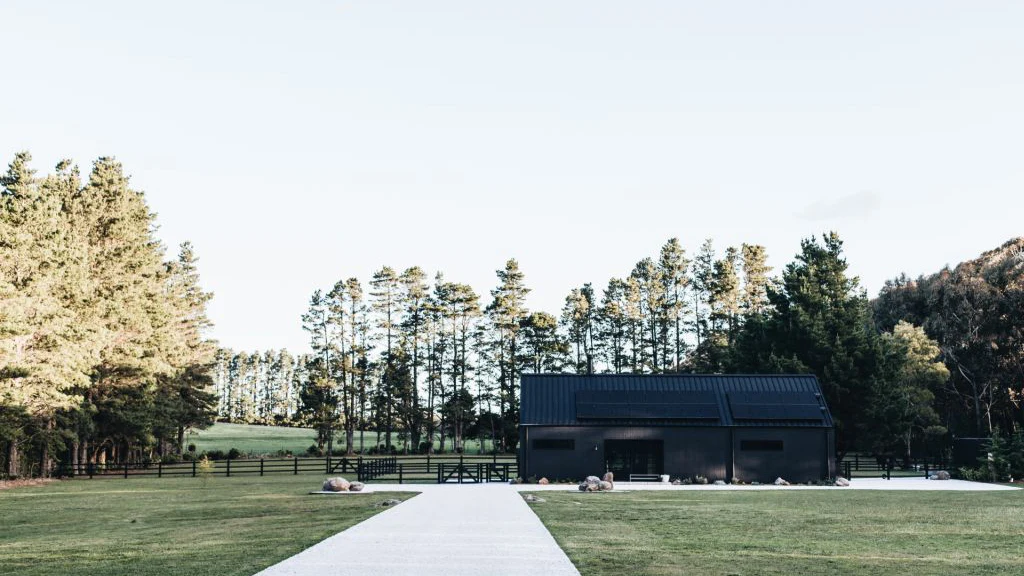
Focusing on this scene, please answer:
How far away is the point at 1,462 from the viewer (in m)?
41.3

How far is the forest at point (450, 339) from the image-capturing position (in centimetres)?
3953

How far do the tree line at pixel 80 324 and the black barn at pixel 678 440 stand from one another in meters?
21.7

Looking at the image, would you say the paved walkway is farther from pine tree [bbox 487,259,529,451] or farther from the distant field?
the distant field

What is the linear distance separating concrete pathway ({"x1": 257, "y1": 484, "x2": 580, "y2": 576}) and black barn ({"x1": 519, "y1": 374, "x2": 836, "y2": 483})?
16939 millimetres

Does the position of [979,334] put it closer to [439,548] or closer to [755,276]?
[755,276]

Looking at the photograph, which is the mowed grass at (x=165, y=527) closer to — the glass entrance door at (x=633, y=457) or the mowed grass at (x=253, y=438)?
the glass entrance door at (x=633, y=457)

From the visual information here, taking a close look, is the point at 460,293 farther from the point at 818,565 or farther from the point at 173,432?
the point at 818,565

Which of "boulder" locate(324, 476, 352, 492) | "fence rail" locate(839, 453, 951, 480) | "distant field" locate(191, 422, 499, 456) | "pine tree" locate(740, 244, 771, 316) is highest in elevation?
"pine tree" locate(740, 244, 771, 316)

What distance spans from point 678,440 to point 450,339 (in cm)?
4804

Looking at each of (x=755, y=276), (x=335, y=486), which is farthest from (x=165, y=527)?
(x=755, y=276)

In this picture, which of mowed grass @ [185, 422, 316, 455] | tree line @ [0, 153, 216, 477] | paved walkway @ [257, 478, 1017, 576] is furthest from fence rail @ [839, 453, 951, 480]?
mowed grass @ [185, 422, 316, 455]

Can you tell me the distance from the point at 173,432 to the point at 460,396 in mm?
28402

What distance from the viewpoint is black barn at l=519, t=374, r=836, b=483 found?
3962 centimetres

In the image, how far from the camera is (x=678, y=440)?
39969 millimetres
